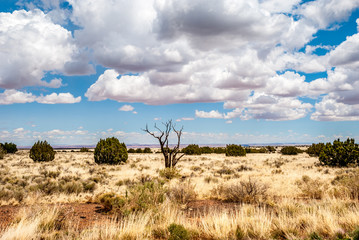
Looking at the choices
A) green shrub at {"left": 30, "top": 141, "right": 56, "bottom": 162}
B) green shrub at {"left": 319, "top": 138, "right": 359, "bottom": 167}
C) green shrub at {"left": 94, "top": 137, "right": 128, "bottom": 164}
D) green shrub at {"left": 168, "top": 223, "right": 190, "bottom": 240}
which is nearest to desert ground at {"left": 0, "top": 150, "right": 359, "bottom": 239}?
green shrub at {"left": 168, "top": 223, "right": 190, "bottom": 240}

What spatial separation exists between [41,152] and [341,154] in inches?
1296

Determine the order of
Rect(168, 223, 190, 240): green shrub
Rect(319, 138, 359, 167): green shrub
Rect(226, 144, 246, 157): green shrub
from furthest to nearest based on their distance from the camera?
Rect(226, 144, 246, 157): green shrub
Rect(319, 138, 359, 167): green shrub
Rect(168, 223, 190, 240): green shrub

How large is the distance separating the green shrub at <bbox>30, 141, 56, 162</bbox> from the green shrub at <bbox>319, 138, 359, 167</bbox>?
3131 cm

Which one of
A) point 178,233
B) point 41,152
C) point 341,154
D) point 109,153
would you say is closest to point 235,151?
point 341,154

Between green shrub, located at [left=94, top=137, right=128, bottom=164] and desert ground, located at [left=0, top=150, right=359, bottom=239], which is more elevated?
green shrub, located at [left=94, top=137, right=128, bottom=164]

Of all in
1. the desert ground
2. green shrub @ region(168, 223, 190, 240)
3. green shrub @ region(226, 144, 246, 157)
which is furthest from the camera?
green shrub @ region(226, 144, 246, 157)

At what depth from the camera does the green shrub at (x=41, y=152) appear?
32.0 metres

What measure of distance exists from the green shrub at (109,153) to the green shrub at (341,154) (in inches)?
859

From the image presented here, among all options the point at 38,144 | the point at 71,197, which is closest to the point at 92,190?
the point at 71,197

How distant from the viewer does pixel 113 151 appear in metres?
31.0

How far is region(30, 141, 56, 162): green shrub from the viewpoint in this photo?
32.0 metres

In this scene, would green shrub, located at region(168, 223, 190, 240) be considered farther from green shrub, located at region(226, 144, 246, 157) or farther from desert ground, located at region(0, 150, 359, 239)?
green shrub, located at region(226, 144, 246, 157)

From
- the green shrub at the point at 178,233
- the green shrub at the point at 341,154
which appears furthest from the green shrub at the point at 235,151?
the green shrub at the point at 178,233

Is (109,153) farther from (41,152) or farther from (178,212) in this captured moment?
(178,212)
